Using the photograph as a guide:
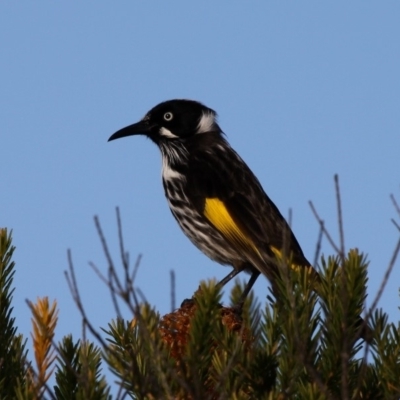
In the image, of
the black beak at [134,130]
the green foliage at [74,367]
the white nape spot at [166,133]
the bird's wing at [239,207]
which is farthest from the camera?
the white nape spot at [166,133]

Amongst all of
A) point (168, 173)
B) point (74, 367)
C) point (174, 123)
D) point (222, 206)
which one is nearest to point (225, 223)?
point (222, 206)

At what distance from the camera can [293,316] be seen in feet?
9.49

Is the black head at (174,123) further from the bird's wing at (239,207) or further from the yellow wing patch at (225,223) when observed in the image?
the yellow wing patch at (225,223)

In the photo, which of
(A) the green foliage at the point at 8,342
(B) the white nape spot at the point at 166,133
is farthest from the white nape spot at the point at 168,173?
(A) the green foliage at the point at 8,342

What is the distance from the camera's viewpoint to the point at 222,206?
8250mm

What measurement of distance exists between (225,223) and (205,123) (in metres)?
2.09

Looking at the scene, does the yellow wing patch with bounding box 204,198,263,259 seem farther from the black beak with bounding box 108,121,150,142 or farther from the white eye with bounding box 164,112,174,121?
the white eye with bounding box 164,112,174,121

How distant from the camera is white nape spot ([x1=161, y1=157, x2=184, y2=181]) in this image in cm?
885

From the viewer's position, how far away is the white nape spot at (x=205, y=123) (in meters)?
9.92

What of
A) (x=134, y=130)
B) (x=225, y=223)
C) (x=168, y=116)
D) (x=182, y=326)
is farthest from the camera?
(x=168, y=116)

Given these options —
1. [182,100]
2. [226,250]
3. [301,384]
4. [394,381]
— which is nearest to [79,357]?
[301,384]

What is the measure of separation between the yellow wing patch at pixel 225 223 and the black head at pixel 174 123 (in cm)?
169

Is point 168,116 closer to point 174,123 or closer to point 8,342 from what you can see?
point 174,123

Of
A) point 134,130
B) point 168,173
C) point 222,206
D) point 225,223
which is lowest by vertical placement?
point 225,223
